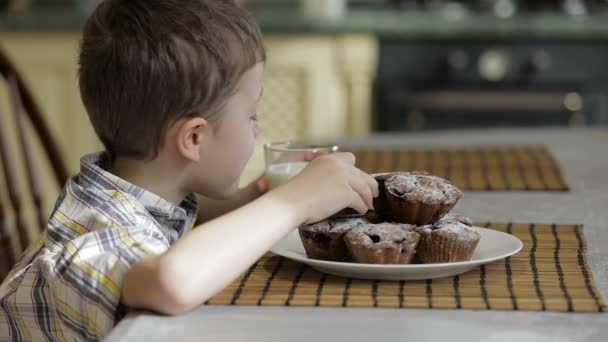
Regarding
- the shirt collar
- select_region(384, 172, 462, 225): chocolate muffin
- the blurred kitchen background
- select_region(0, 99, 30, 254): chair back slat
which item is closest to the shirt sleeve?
the shirt collar

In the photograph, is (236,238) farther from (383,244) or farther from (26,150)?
(26,150)

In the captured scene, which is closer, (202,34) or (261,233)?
(261,233)

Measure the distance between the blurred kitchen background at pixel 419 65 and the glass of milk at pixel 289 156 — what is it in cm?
222

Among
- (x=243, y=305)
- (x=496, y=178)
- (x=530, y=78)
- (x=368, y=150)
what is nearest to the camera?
(x=243, y=305)

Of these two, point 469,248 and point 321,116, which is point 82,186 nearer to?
point 469,248

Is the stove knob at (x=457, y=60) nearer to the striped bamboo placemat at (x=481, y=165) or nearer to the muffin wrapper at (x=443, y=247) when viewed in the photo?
the striped bamboo placemat at (x=481, y=165)

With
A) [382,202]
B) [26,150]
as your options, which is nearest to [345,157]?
[382,202]

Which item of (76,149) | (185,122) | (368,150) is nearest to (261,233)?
(185,122)

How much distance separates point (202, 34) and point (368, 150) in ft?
2.56

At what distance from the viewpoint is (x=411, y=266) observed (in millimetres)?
771

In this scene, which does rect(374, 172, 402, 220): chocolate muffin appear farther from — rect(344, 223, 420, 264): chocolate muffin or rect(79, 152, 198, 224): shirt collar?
rect(79, 152, 198, 224): shirt collar

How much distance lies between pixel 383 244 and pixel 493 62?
8.77 ft

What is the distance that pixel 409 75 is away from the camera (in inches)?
132

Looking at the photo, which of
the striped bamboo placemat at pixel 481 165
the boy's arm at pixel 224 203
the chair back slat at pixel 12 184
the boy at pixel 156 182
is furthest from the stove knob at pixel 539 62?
the boy at pixel 156 182
